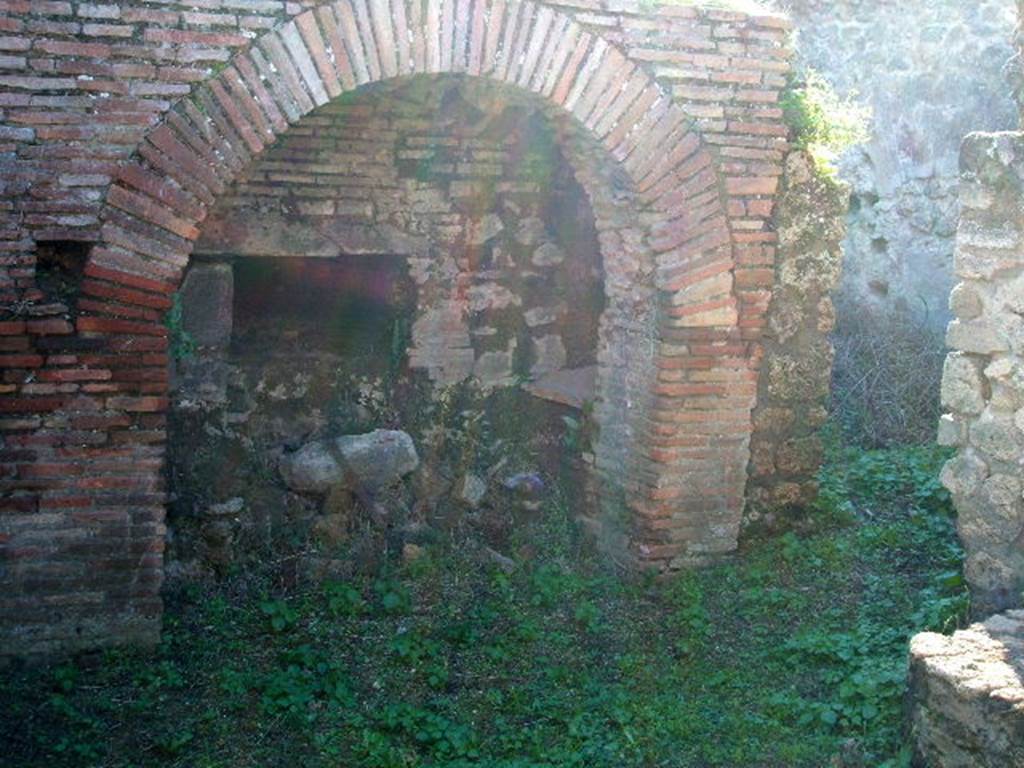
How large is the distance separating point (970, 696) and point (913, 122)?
660 cm

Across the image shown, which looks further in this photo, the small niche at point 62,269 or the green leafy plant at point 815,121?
the green leafy plant at point 815,121

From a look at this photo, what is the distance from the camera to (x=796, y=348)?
19.0 ft

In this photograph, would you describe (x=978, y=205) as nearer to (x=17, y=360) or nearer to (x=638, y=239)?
(x=638, y=239)

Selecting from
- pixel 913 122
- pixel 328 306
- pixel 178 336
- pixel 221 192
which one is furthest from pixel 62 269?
pixel 913 122

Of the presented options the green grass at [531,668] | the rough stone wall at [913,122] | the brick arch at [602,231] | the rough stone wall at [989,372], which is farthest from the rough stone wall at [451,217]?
the rough stone wall at [913,122]

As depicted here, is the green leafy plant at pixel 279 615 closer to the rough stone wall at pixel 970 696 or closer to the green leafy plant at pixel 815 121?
the rough stone wall at pixel 970 696

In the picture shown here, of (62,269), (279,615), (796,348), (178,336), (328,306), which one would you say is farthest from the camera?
(328,306)

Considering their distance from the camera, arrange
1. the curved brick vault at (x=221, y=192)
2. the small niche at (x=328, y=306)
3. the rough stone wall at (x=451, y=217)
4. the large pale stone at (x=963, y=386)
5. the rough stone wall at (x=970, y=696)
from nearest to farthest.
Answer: the rough stone wall at (x=970, y=696), the large pale stone at (x=963, y=386), the curved brick vault at (x=221, y=192), the rough stone wall at (x=451, y=217), the small niche at (x=328, y=306)

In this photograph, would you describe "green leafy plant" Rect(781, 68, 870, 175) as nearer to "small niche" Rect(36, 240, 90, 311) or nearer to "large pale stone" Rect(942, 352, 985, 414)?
"large pale stone" Rect(942, 352, 985, 414)

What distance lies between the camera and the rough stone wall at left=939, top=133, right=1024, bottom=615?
14.3 feet

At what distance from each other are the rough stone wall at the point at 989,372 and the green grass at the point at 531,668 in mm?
403

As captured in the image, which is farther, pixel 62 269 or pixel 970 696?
pixel 62 269

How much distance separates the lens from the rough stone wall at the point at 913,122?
9.05m

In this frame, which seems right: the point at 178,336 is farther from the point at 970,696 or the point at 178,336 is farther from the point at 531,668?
the point at 970,696
